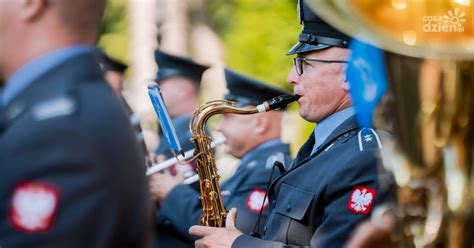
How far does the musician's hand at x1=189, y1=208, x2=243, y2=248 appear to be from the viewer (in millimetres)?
4168

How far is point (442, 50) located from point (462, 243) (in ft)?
1.54

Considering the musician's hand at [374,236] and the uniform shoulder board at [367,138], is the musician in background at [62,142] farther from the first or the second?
the uniform shoulder board at [367,138]

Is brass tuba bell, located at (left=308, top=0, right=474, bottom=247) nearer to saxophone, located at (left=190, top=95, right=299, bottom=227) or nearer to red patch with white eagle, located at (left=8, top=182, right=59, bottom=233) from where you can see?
red patch with white eagle, located at (left=8, top=182, right=59, bottom=233)

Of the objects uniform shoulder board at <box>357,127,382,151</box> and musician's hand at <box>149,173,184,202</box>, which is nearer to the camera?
uniform shoulder board at <box>357,127,382,151</box>

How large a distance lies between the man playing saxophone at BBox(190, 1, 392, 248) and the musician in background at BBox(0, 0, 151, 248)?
4.64 feet

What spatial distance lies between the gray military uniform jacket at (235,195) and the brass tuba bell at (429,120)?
Result: 3032mm

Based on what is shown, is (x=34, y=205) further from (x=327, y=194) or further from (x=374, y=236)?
(x=327, y=194)

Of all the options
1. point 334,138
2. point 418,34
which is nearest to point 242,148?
point 334,138

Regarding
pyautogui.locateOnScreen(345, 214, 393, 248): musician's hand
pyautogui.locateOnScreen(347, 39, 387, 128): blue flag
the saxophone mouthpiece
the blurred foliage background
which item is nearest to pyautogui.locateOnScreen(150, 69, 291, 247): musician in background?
the saxophone mouthpiece

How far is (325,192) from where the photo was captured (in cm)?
394

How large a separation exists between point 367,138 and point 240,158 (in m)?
2.33

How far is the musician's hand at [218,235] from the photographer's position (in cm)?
417

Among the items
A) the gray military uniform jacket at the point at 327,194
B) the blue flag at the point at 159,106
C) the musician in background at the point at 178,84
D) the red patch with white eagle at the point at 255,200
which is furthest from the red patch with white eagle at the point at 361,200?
the musician in background at the point at 178,84

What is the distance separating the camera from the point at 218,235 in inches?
166
